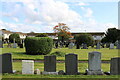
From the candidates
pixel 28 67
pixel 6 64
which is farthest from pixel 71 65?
pixel 6 64

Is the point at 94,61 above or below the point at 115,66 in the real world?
above

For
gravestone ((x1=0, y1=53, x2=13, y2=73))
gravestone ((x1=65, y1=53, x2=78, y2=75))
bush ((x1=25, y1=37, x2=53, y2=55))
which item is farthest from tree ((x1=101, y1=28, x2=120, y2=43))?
gravestone ((x1=0, y1=53, x2=13, y2=73))

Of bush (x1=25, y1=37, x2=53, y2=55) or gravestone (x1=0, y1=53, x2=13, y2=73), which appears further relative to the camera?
bush (x1=25, y1=37, x2=53, y2=55)

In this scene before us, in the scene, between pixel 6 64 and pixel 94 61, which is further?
pixel 6 64

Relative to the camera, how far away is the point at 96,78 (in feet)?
25.8

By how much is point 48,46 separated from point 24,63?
29.3 feet

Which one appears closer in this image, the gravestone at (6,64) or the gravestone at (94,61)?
the gravestone at (94,61)

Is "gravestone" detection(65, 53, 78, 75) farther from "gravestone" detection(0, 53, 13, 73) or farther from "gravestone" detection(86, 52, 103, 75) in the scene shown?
"gravestone" detection(0, 53, 13, 73)

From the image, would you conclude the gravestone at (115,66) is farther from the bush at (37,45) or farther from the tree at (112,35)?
the tree at (112,35)

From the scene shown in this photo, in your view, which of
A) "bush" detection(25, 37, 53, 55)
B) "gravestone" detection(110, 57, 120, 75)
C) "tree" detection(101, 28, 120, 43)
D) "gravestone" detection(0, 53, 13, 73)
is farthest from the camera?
"tree" detection(101, 28, 120, 43)

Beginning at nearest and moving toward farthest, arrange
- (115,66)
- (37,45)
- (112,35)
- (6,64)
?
(115,66)
(6,64)
(37,45)
(112,35)

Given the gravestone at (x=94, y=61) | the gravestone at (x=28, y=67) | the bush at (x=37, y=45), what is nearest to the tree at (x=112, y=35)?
the bush at (x=37, y=45)

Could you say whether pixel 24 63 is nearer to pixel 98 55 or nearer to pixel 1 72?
pixel 1 72

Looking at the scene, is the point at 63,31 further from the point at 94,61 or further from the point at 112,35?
the point at 94,61
